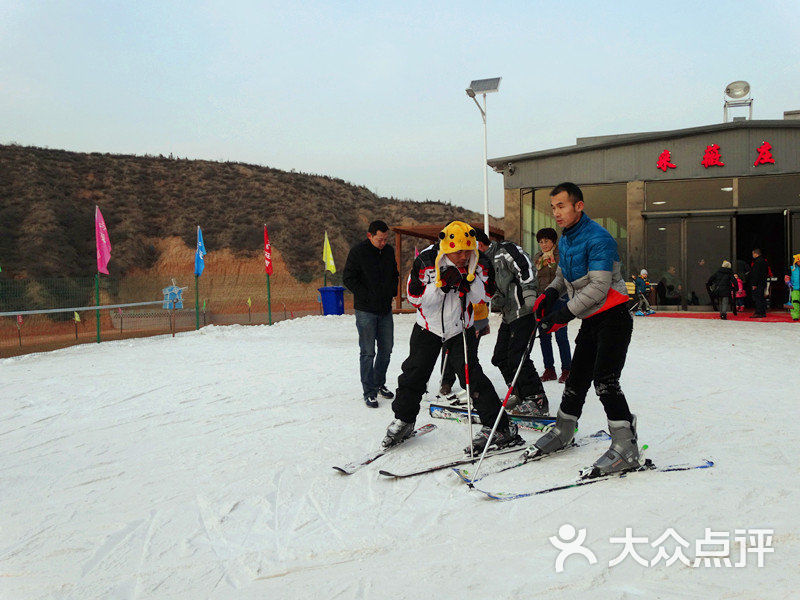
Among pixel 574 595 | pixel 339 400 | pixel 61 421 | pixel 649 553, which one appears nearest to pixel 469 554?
pixel 574 595

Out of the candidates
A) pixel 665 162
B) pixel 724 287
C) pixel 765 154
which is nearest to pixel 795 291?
pixel 724 287

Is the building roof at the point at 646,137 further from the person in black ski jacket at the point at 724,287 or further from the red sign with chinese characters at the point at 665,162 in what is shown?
the person in black ski jacket at the point at 724,287

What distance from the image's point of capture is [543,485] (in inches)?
136

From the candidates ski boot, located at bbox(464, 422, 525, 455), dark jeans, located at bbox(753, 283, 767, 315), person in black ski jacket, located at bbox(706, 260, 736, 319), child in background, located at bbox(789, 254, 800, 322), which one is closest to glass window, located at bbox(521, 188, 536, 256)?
person in black ski jacket, located at bbox(706, 260, 736, 319)

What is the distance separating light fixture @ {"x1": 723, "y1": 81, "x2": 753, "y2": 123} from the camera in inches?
763

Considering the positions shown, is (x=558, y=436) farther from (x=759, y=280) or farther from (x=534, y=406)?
(x=759, y=280)

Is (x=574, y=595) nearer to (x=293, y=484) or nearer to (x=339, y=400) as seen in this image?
(x=293, y=484)

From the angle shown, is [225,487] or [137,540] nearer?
[137,540]

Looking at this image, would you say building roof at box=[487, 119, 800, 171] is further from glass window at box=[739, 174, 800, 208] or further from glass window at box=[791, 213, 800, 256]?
glass window at box=[791, 213, 800, 256]

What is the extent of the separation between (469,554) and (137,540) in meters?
1.73

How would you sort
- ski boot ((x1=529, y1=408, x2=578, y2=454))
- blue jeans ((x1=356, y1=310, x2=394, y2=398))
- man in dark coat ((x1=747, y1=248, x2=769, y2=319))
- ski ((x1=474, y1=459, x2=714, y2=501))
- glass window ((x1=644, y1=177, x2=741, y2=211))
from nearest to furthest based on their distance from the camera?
ski ((x1=474, y1=459, x2=714, y2=501))
ski boot ((x1=529, y1=408, x2=578, y2=454))
blue jeans ((x1=356, y1=310, x2=394, y2=398))
man in dark coat ((x1=747, y1=248, x2=769, y2=319))
glass window ((x1=644, y1=177, x2=741, y2=211))

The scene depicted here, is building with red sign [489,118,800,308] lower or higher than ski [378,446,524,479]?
higher

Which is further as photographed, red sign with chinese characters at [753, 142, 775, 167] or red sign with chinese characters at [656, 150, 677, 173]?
red sign with chinese characters at [656, 150, 677, 173]

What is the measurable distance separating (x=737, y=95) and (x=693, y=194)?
504 cm
